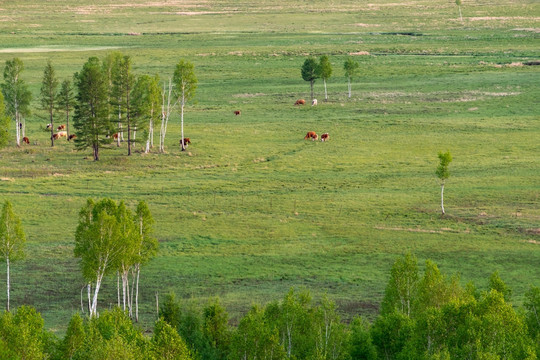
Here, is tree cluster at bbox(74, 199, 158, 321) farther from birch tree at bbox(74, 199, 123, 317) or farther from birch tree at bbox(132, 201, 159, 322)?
birch tree at bbox(132, 201, 159, 322)

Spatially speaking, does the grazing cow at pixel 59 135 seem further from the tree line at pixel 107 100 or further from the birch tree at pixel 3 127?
the birch tree at pixel 3 127

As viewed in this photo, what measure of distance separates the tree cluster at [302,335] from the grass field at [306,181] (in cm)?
617

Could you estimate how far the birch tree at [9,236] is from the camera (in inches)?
1606

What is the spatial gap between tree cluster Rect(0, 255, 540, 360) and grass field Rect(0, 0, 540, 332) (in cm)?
617

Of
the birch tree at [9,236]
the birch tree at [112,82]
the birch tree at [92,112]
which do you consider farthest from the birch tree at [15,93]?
the birch tree at [9,236]

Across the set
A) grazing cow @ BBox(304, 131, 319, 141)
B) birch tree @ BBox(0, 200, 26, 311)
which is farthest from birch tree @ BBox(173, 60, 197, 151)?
birch tree @ BBox(0, 200, 26, 311)

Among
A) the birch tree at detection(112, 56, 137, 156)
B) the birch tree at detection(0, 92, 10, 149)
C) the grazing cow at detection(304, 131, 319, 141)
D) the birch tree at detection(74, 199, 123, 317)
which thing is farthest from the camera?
the grazing cow at detection(304, 131, 319, 141)

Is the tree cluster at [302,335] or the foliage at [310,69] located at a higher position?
the foliage at [310,69]

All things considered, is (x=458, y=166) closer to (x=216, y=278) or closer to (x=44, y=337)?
(x=216, y=278)

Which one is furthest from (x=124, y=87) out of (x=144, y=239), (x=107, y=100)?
(x=144, y=239)

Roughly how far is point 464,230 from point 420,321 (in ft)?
76.8

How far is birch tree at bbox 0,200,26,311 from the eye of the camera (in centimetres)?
4078

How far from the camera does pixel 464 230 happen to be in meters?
54.8

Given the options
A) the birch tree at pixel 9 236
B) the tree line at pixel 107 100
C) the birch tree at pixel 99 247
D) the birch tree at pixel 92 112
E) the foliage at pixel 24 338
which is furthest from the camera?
the tree line at pixel 107 100
